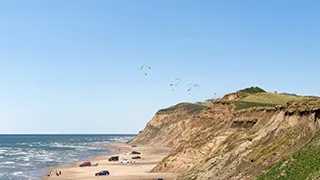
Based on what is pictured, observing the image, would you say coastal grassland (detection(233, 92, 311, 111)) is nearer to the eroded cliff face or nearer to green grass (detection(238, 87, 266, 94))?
the eroded cliff face

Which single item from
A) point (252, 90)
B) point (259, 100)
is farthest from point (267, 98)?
point (252, 90)

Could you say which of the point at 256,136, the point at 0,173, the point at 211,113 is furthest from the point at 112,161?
the point at 256,136

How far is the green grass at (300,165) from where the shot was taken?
28.3 m

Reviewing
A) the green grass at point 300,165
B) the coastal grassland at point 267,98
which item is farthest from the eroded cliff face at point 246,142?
the coastal grassland at point 267,98

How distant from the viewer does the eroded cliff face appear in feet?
117

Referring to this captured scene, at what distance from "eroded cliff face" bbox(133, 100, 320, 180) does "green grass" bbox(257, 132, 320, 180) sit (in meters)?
1.84

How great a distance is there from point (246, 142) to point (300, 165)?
11977 millimetres

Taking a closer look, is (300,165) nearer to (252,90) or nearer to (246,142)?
(246,142)

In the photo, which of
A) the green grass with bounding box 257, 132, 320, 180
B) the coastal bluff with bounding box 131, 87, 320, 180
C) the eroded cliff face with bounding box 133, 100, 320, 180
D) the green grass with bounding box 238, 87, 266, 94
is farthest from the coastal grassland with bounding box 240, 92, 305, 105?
the green grass with bounding box 257, 132, 320, 180

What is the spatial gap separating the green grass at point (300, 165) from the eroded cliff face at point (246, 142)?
1839 millimetres

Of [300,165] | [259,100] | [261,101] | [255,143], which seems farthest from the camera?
[259,100]

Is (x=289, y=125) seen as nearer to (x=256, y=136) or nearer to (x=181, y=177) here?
(x=256, y=136)

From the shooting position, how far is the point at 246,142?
41500 mm

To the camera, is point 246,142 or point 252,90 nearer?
point 246,142
